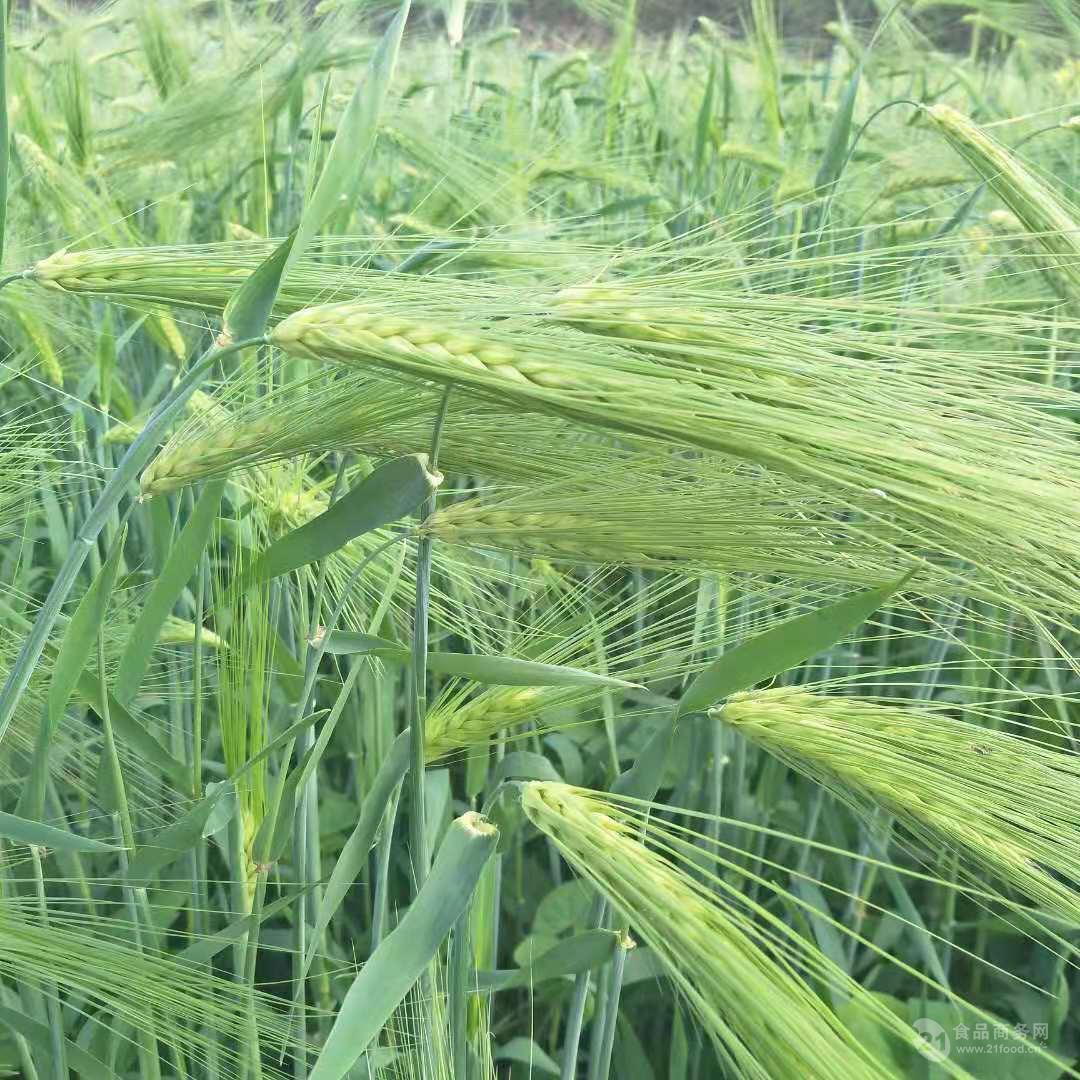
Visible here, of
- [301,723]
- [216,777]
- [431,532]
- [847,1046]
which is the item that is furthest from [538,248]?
[216,777]

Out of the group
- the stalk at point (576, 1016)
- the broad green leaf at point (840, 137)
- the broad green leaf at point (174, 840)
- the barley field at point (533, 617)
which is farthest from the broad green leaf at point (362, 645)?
the broad green leaf at point (840, 137)

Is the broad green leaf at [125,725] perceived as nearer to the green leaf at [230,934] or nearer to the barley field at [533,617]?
the barley field at [533,617]

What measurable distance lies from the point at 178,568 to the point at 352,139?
0.88 ft

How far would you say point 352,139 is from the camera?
26.3 inches

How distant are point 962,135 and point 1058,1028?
0.89m

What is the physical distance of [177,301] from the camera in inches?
28.1

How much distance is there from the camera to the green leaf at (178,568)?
755 millimetres

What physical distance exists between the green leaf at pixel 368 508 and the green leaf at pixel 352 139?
0.39ft

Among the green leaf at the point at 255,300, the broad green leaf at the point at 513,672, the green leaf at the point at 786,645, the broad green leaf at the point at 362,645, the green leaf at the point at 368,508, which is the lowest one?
the broad green leaf at the point at 362,645

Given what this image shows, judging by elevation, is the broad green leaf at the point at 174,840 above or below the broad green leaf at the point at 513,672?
below

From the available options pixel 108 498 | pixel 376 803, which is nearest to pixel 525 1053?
pixel 376 803

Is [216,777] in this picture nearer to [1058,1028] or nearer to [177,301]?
[177,301]

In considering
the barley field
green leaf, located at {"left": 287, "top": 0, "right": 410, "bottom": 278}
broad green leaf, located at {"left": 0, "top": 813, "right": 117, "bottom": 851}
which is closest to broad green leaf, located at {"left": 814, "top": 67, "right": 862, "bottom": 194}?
the barley field

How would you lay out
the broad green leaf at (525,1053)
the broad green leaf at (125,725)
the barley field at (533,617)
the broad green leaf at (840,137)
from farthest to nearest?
1. the broad green leaf at (840,137)
2. the broad green leaf at (525,1053)
3. the broad green leaf at (125,725)
4. the barley field at (533,617)
